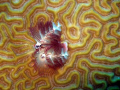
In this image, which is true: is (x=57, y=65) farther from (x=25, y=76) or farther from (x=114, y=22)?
(x=114, y=22)

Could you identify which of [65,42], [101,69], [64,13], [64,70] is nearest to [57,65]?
[64,70]

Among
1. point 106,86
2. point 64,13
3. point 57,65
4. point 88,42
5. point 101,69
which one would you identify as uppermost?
point 64,13

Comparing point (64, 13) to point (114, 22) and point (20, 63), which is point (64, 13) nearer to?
point (114, 22)

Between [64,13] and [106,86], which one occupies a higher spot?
[64,13]
